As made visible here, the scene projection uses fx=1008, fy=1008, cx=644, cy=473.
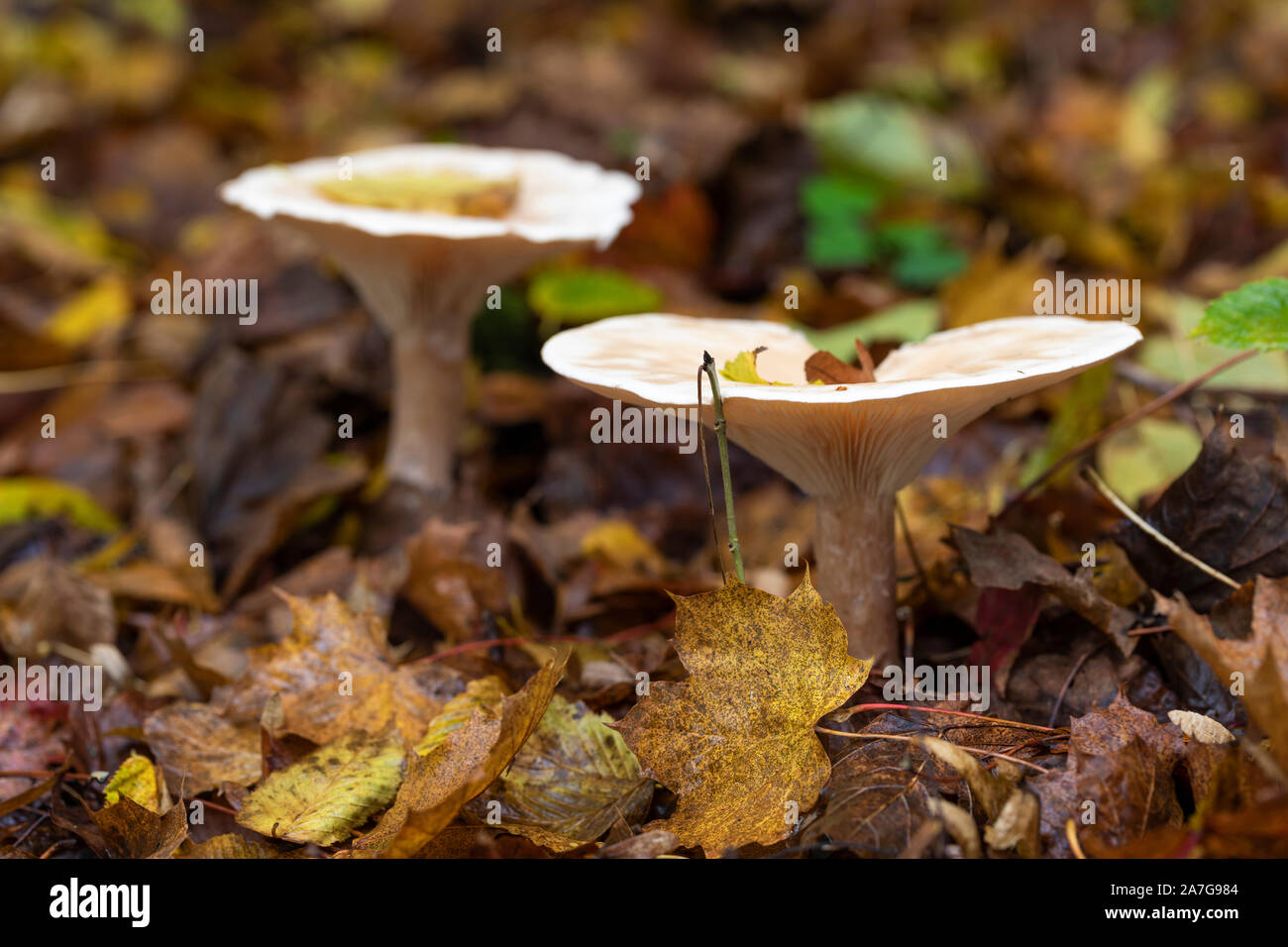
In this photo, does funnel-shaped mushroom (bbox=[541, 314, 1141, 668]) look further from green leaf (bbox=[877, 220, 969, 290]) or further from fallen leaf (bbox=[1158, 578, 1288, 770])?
green leaf (bbox=[877, 220, 969, 290])

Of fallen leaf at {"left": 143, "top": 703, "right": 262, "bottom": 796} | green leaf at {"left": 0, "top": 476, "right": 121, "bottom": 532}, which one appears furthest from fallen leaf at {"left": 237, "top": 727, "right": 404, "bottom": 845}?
green leaf at {"left": 0, "top": 476, "right": 121, "bottom": 532}

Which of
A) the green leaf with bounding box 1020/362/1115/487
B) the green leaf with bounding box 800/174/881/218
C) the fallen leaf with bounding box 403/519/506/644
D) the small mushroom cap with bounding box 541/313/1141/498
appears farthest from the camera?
the green leaf with bounding box 800/174/881/218

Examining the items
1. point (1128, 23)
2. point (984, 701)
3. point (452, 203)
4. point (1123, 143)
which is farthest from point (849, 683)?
point (1128, 23)

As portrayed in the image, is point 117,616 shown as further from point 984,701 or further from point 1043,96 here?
point 1043,96

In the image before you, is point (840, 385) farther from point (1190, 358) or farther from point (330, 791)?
point (1190, 358)

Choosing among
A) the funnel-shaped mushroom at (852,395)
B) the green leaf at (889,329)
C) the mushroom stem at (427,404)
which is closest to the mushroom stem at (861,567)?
the funnel-shaped mushroom at (852,395)

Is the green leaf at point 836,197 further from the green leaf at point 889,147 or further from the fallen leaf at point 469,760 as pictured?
the fallen leaf at point 469,760

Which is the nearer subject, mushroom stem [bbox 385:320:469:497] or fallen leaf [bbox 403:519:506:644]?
fallen leaf [bbox 403:519:506:644]

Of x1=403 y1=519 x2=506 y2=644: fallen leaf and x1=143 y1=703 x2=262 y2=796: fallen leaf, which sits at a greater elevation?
x1=403 y1=519 x2=506 y2=644: fallen leaf
